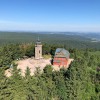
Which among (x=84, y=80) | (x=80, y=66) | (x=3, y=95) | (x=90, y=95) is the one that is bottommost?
(x=90, y=95)

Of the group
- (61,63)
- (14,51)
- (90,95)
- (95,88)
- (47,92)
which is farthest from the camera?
(14,51)

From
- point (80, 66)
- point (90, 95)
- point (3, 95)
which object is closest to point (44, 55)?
point (80, 66)

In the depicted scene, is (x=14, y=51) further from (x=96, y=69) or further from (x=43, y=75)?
(x=96, y=69)

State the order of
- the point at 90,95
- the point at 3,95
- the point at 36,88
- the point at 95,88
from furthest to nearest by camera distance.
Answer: the point at 95,88 < the point at 90,95 < the point at 36,88 < the point at 3,95

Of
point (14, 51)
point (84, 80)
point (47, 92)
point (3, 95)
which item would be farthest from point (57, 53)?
point (3, 95)

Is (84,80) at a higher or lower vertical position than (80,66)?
lower

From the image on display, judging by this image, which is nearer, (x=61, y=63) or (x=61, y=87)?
(x=61, y=87)

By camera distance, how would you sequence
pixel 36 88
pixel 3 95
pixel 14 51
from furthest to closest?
pixel 14 51 < pixel 36 88 < pixel 3 95

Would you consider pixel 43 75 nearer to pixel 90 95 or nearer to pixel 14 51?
pixel 90 95

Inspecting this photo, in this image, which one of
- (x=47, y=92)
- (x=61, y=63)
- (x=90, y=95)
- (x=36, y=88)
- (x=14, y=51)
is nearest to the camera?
(x=36, y=88)
